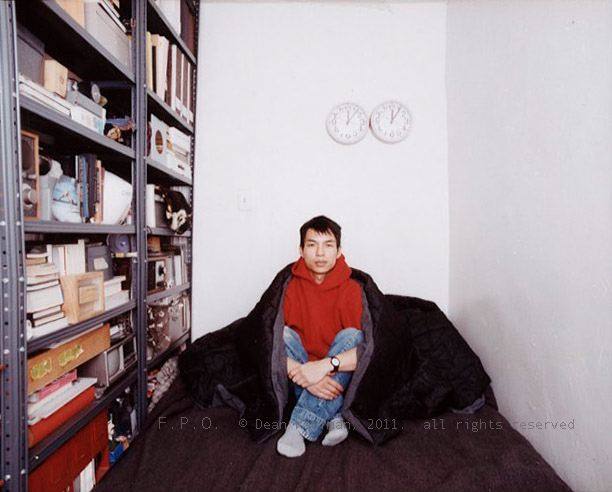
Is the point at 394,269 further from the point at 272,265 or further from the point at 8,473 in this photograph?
the point at 8,473

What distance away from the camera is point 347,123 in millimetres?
2203

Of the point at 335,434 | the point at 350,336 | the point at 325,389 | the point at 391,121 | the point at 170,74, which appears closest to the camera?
the point at 335,434

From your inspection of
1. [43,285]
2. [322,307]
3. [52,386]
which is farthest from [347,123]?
[52,386]

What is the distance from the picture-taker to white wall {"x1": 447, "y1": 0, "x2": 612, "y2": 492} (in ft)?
3.55

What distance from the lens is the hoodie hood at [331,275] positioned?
1.70 meters

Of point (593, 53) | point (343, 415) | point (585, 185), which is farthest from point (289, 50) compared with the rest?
point (343, 415)

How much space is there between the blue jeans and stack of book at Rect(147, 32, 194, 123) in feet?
4.19

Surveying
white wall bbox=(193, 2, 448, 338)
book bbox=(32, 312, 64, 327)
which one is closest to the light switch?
white wall bbox=(193, 2, 448, 338)

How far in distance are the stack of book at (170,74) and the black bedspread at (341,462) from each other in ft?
4.86

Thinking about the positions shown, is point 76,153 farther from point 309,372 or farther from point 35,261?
point 309,372

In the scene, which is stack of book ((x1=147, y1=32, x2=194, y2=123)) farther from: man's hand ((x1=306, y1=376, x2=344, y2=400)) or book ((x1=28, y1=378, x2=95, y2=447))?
man's hand ((x1=306, y1=376, x2=344, y2=400))

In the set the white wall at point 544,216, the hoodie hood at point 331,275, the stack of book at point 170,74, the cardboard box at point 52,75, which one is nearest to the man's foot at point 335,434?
the hoodie hood at point 331,275

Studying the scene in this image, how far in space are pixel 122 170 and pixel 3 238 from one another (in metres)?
0.89

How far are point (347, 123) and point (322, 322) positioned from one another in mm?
1197
